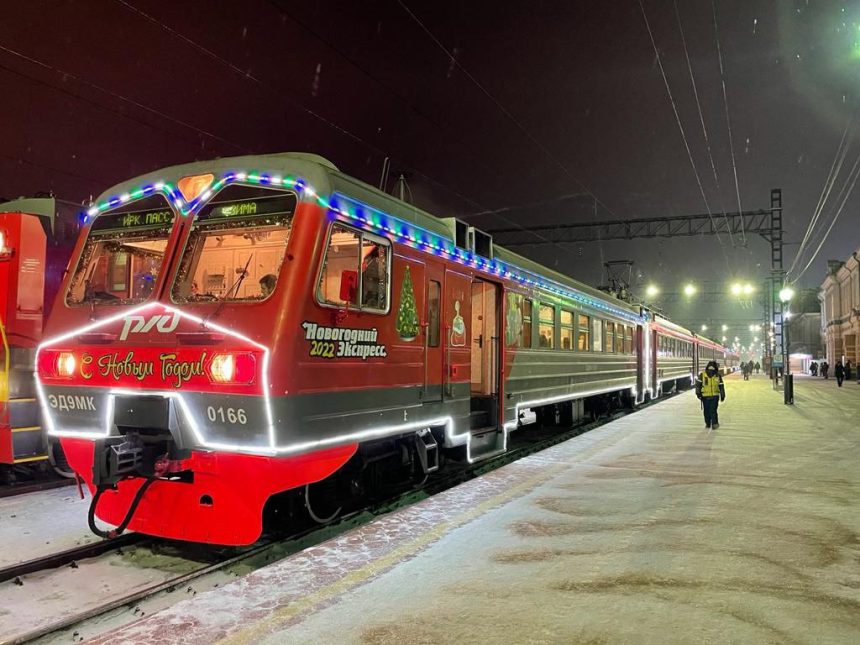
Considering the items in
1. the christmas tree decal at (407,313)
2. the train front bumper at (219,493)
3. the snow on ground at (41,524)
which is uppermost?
the christmas tree decal at (407,313)

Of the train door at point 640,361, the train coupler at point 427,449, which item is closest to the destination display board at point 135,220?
the train coupler at point 427,449

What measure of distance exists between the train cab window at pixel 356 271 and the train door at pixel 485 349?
305 centimetres

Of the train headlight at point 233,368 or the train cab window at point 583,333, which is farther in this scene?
the train cab window at point 583,333

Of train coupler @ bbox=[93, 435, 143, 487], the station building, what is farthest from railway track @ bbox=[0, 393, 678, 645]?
the station building

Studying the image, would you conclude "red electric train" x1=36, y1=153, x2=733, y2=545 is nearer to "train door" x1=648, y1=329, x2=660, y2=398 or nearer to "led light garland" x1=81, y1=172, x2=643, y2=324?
"led light garland" x1=81, y1=172, x2=643, y2=324

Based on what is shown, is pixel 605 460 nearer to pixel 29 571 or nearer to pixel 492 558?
pixel 492 558

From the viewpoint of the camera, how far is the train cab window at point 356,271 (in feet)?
18.0

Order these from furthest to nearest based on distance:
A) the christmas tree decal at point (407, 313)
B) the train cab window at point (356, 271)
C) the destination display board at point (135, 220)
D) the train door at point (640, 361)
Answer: the train door at point (640, 361)
the christmas tree decal at point (407, 313)
the destination display board at point (135, 220)
the train cab window at point (356, 271)

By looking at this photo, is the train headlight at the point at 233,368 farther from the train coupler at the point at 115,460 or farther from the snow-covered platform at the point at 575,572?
the snow-covered platform at the point at 575,572

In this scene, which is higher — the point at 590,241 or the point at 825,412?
the point at 590,241

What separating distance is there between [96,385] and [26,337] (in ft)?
11.2

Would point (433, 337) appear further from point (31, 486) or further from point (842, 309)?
point (842, 309)

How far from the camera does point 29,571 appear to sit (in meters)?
5.12

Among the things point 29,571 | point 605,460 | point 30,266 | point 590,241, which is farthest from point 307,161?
point 590,241
